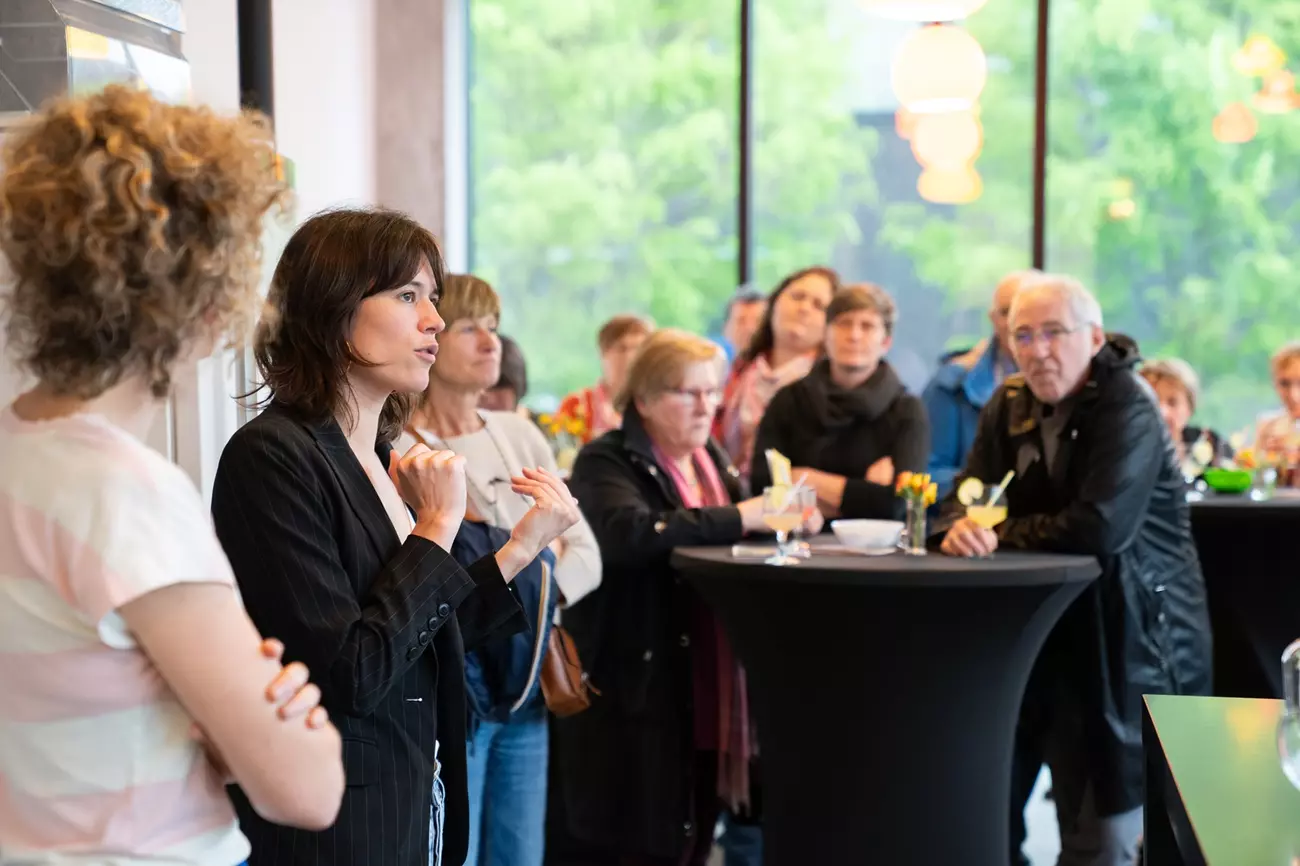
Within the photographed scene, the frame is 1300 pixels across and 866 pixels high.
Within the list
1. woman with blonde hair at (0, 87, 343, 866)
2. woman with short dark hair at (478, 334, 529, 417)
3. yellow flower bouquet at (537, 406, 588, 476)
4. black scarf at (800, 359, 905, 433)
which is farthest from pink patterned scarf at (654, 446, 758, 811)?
woman with blonde hair at (0, 87, 343, 866)

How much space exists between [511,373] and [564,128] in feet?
12.7

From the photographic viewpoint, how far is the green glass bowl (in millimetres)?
4609

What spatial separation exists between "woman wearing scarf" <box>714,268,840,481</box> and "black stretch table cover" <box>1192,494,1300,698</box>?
1.33 metres

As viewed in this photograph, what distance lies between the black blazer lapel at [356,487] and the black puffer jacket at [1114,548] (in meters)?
1.79

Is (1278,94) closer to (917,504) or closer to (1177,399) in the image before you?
(1177,399)

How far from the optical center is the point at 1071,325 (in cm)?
317

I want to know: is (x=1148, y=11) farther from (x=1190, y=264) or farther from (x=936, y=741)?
(x=936, y=741)

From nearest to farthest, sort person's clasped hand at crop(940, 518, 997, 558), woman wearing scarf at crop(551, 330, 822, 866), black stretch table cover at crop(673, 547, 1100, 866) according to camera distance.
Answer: black stretch table cover at crop(673, 547, 1100, 866) < person's clasped hand at crop(940, 518, 997, 558) < woman wearing scarf at crop(551, 330, 822, 866)

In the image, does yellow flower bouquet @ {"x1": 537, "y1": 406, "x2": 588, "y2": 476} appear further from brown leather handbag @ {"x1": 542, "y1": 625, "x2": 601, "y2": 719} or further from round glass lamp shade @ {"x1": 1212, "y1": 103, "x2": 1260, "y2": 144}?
round glass lamp shade @ {"x1": 1212, "y1": 103, "x2": 1260, "y2": 144}

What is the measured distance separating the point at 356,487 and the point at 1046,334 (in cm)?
198

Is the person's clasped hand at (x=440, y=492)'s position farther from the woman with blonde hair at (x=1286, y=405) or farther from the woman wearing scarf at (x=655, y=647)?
the woman with blonde hair at (x=1286, y=405)

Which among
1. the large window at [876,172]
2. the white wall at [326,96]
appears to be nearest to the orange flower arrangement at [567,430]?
the white wall at [326,96]

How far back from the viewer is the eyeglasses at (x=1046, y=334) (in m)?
3.17

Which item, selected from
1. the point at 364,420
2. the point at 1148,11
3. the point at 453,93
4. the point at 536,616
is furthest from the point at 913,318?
the point at 364,420
